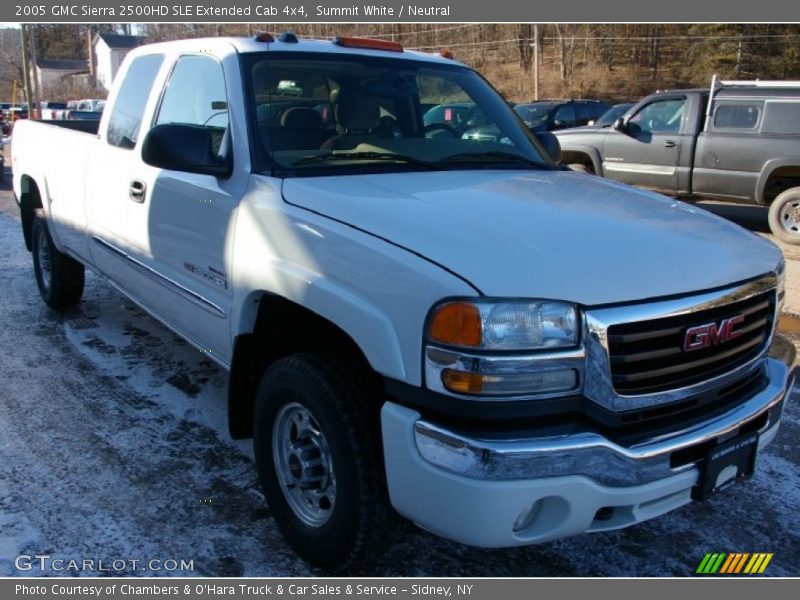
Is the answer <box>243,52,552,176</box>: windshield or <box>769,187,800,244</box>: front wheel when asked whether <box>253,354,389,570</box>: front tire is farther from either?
<box>769,187,800,244</box>: front wheel

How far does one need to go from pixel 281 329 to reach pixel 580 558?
1515 mm

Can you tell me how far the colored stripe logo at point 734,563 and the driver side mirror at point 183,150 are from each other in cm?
253

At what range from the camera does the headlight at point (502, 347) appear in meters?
2.17

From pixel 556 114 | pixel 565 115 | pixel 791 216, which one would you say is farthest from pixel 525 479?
pixel 565 115

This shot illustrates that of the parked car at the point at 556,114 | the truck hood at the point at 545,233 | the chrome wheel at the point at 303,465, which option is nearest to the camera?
the truck hood at the point at 545,233

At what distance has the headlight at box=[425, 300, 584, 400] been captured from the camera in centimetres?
217

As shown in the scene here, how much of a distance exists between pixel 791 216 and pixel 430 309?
8766 millimetres

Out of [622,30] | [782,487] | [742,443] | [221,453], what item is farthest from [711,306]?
[622,30]

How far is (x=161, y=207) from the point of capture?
371 cm

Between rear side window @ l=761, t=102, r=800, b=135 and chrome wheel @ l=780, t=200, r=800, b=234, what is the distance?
1.03 metres

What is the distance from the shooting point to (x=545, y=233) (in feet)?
8.27

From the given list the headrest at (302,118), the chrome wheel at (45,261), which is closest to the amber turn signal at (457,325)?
the headrest at (302,118)

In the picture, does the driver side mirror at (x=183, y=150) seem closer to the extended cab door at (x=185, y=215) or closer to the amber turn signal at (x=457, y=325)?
the extended cab door at (x=185, y=215)
